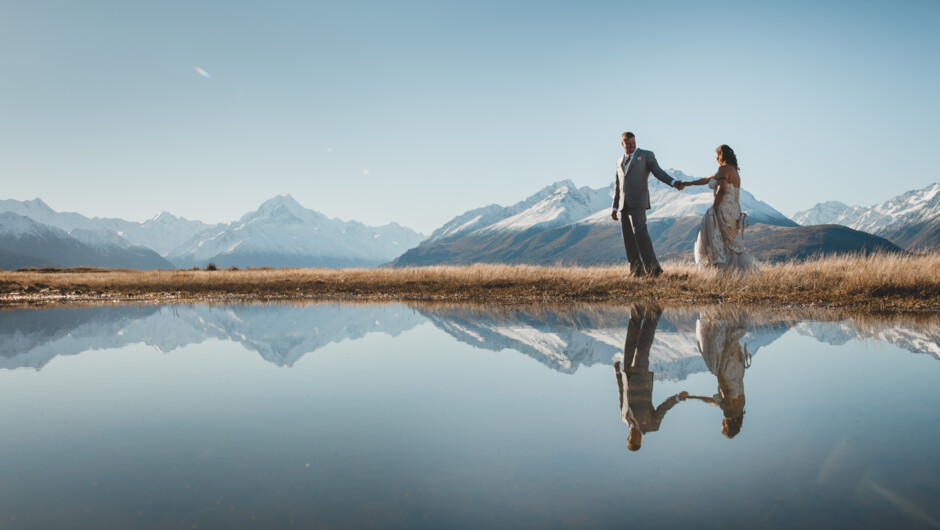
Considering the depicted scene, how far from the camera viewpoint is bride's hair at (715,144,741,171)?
12516mm

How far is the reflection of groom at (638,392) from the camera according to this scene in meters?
3.70

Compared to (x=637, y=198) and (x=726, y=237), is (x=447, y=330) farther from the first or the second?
(x=726, y=237)

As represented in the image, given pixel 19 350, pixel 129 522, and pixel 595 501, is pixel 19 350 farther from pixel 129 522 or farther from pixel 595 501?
pixel 595 501

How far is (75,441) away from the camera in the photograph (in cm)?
371

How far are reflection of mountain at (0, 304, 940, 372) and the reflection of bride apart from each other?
0.48ft

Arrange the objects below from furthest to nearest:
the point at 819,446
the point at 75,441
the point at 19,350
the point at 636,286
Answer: the point at 636,286 < the point at 19,350 < the point at 75,441 < the point at 819,446

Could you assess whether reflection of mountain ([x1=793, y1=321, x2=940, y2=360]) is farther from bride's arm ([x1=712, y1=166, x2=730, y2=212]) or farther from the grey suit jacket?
the grey suit jacket

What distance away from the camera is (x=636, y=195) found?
540 inches

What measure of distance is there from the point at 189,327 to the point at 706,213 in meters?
11.6

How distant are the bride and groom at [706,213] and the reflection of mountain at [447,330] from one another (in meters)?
3.83

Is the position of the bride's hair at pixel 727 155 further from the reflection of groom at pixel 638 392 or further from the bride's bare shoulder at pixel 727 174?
the reflection of groom at pixel 638 392

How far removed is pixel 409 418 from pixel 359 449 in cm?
68

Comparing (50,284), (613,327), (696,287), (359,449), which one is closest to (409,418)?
(359,449)

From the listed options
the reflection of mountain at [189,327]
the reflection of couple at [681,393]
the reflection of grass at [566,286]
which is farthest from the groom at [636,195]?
the reflection of mountain at [189,327]
